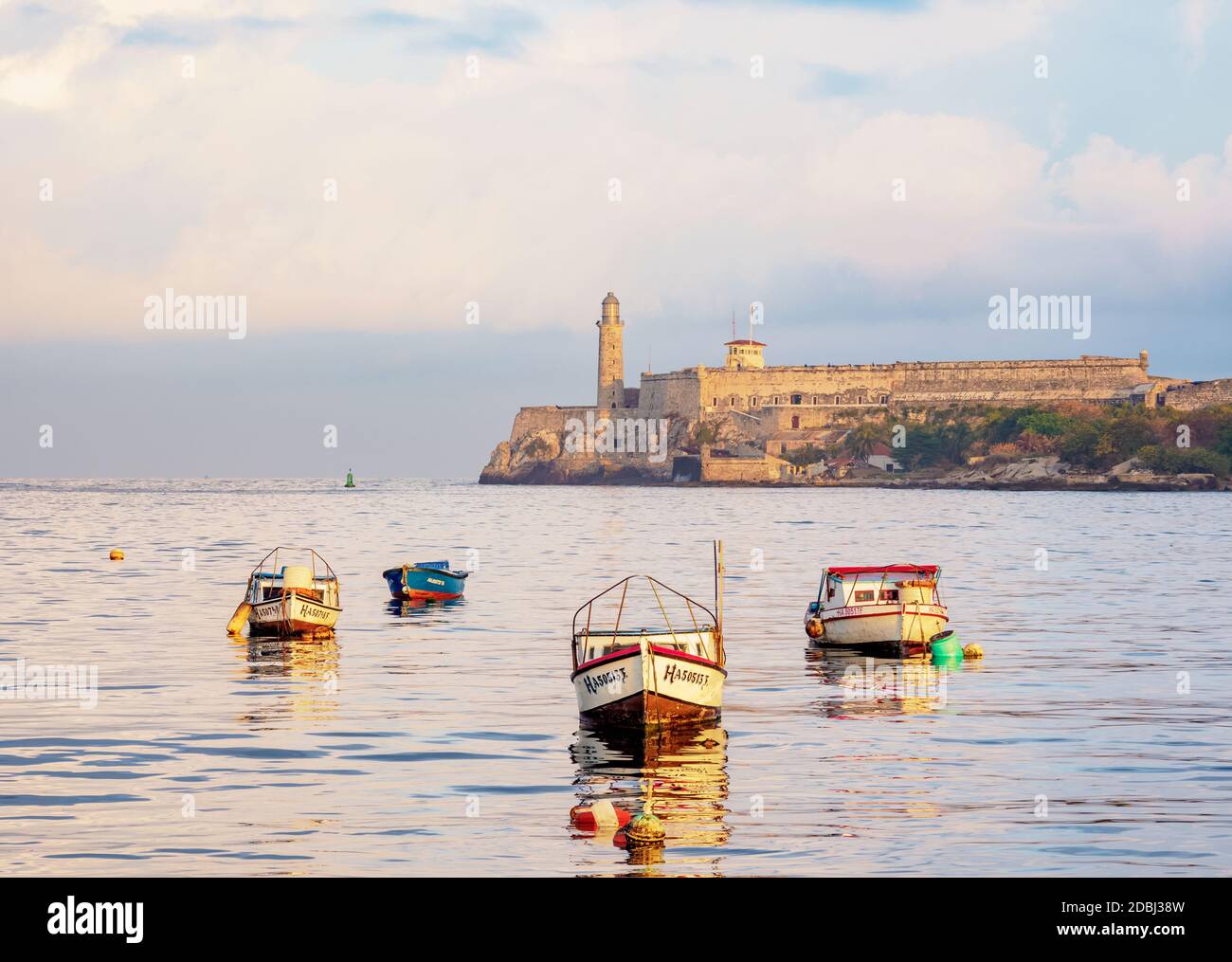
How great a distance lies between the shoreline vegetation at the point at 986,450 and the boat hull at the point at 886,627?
13672cm

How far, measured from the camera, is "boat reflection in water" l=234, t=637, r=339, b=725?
23672 millimetres

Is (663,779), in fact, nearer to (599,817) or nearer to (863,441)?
(599,817)

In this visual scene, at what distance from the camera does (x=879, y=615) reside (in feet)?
106

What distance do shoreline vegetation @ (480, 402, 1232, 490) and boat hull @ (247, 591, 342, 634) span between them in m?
140

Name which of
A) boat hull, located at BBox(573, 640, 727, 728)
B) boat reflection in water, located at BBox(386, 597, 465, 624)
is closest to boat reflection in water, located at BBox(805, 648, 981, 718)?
boat hull, located at BBox(573, 640, 727, 728)

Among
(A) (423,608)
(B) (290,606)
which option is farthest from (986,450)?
(B) (290,606)

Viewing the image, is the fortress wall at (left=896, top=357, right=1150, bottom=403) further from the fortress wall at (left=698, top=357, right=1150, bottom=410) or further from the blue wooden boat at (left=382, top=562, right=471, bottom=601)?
the blue wooden boat at (left=382, top=562, right=471, bottom=601)

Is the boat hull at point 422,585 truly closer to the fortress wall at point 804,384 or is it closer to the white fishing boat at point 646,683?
the white fishing boat at point 646,683

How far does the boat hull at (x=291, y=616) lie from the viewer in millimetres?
34625

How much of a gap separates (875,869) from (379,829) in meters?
4.98

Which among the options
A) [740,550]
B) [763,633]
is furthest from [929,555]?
[763,633]

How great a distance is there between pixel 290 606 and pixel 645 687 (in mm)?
15567

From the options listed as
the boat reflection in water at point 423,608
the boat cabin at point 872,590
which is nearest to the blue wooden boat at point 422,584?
the boat reflection in water at point 423,608
